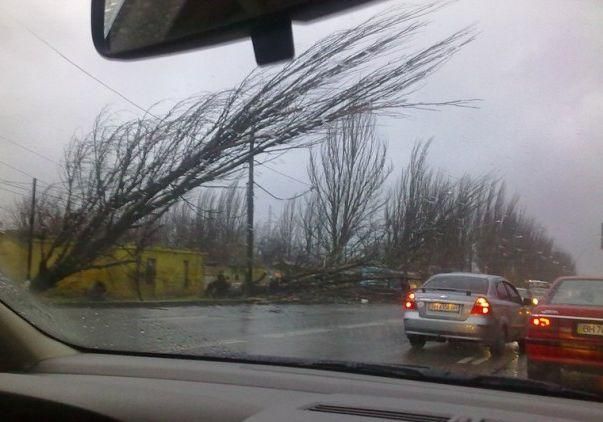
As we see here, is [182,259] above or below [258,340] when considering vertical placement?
above

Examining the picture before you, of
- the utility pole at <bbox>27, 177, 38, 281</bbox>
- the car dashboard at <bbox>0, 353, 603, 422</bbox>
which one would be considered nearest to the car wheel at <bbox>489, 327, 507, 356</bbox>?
the car dashboard at <bbox>0, 353, 603, 422</bbox>

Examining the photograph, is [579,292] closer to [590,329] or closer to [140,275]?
[590,329]

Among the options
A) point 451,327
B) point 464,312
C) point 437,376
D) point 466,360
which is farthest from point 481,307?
point 437,376

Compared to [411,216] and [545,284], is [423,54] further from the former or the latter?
[545,284]

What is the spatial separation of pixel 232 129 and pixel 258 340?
1722 millimetres

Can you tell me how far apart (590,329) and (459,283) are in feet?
3.02

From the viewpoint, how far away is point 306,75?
5000mm

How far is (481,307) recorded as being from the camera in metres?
5.07

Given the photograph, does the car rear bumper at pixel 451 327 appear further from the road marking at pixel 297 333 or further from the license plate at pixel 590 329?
the license plate at pixel 590 329

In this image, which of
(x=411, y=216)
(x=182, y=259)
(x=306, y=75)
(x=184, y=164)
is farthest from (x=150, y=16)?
(x=182, y=259)

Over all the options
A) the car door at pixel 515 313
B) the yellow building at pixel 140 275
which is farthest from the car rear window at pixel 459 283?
the yellow building at pixel 140 275

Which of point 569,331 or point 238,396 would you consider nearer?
point 238,396

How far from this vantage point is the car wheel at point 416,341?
5025 millimetres

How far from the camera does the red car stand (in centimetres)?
410
